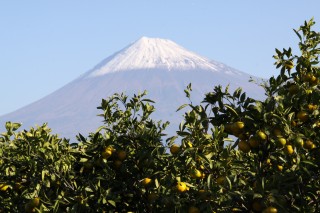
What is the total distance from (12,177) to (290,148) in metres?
3.08

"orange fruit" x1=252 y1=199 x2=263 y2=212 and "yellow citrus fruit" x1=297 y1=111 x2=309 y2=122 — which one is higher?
"yellow citrus fruit" x1=297 y1=111 x2=309 y2=122

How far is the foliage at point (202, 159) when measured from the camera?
5.34 m

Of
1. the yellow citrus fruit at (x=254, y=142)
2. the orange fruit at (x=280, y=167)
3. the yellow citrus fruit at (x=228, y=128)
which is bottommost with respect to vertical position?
the orange fruit at (x=280, y=167)

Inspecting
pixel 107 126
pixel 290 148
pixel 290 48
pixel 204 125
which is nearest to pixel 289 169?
pixel 290 148

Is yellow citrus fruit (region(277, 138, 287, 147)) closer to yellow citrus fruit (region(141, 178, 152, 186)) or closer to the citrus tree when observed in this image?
yellow citrus fruit (region(141, 178, 152, 186))

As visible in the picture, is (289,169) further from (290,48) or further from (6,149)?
(6,149)

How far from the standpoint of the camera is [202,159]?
5.54 metres

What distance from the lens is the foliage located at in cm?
534

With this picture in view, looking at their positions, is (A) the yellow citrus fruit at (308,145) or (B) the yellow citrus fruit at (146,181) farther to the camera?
(B) the yellow citrus fruit at (146,181)

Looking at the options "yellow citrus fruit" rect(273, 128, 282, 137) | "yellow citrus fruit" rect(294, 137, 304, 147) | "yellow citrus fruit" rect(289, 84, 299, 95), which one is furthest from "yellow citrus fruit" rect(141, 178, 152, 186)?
"yellow citrus fruit" rect(289, 84, 299, 95)

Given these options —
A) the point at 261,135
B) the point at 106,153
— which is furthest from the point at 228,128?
the point at 106,153

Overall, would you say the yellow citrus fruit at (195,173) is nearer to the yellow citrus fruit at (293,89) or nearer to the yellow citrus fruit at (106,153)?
the yellow citrus fruit at (106,153)

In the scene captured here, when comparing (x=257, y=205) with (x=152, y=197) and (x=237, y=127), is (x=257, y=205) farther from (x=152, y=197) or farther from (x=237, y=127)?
(x=152, y=197)

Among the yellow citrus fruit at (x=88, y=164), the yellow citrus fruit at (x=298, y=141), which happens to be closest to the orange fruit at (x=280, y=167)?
the yellow citrus fruit at (x=298, y=141)
